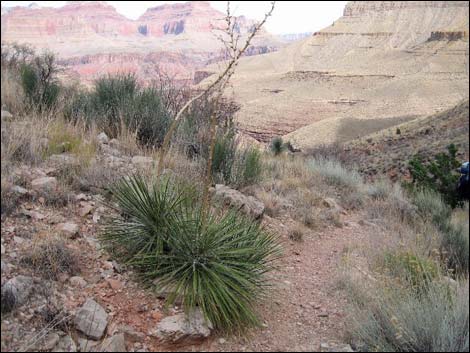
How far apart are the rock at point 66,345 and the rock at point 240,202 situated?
3.14m

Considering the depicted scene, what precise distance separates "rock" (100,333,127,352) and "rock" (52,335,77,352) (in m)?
0.18

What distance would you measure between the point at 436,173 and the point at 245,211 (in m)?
2.83

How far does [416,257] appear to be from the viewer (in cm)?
419

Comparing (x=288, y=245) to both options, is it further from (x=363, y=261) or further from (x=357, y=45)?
(x=357, y=45)

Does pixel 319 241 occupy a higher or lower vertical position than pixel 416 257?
lower

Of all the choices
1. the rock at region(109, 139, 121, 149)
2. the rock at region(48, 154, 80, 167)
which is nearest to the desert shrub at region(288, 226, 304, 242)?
the rock at region(48, 154, 80, 167)

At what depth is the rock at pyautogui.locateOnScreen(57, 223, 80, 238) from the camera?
434 cm

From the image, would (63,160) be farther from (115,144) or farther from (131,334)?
(131,334)

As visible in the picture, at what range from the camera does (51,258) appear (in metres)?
3.78

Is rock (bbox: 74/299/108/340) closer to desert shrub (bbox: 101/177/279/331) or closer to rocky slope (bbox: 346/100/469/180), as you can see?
desert shrub (bbox: 101/177/279/331)

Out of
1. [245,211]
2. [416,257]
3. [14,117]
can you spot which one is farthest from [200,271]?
[14,117]

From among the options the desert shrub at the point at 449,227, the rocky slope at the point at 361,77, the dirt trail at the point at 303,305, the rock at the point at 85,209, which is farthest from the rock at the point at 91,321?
the rocky slope at the point at 361,77

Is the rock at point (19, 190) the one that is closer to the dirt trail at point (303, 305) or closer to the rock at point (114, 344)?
the rock at point (114, 344)

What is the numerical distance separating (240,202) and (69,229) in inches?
93.8
